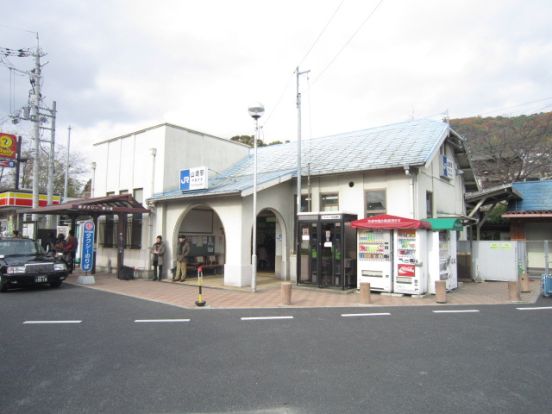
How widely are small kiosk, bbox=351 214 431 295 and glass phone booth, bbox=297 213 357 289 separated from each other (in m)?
0.53

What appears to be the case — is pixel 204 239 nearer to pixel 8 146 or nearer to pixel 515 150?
pixel 8 146

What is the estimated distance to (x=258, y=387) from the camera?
15.0 feet

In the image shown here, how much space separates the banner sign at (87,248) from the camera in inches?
580

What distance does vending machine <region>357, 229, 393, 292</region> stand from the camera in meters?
12.2

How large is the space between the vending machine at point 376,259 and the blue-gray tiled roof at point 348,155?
8.15ft

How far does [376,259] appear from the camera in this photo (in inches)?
488

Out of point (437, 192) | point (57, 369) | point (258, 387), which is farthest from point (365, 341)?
point (437, 192)

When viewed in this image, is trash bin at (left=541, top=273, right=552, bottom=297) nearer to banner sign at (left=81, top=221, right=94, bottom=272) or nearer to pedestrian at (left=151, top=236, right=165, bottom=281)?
pedestrian at (left=151, top=236, right=165, bottom=281)

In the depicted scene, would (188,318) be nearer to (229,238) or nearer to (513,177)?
(229,238)

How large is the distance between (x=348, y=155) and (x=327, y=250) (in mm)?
4311

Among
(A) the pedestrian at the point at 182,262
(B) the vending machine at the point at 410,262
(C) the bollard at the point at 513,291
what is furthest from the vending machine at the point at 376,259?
(A) the pedestrian at the point at 182,262

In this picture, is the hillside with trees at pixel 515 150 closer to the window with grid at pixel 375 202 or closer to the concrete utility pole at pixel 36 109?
the window with grid at pixel 375 202

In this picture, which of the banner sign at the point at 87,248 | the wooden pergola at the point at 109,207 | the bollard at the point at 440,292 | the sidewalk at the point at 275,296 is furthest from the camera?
the wooden pergola at the point at 109,207

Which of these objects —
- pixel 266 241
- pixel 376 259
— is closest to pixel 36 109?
pixel 266 241
